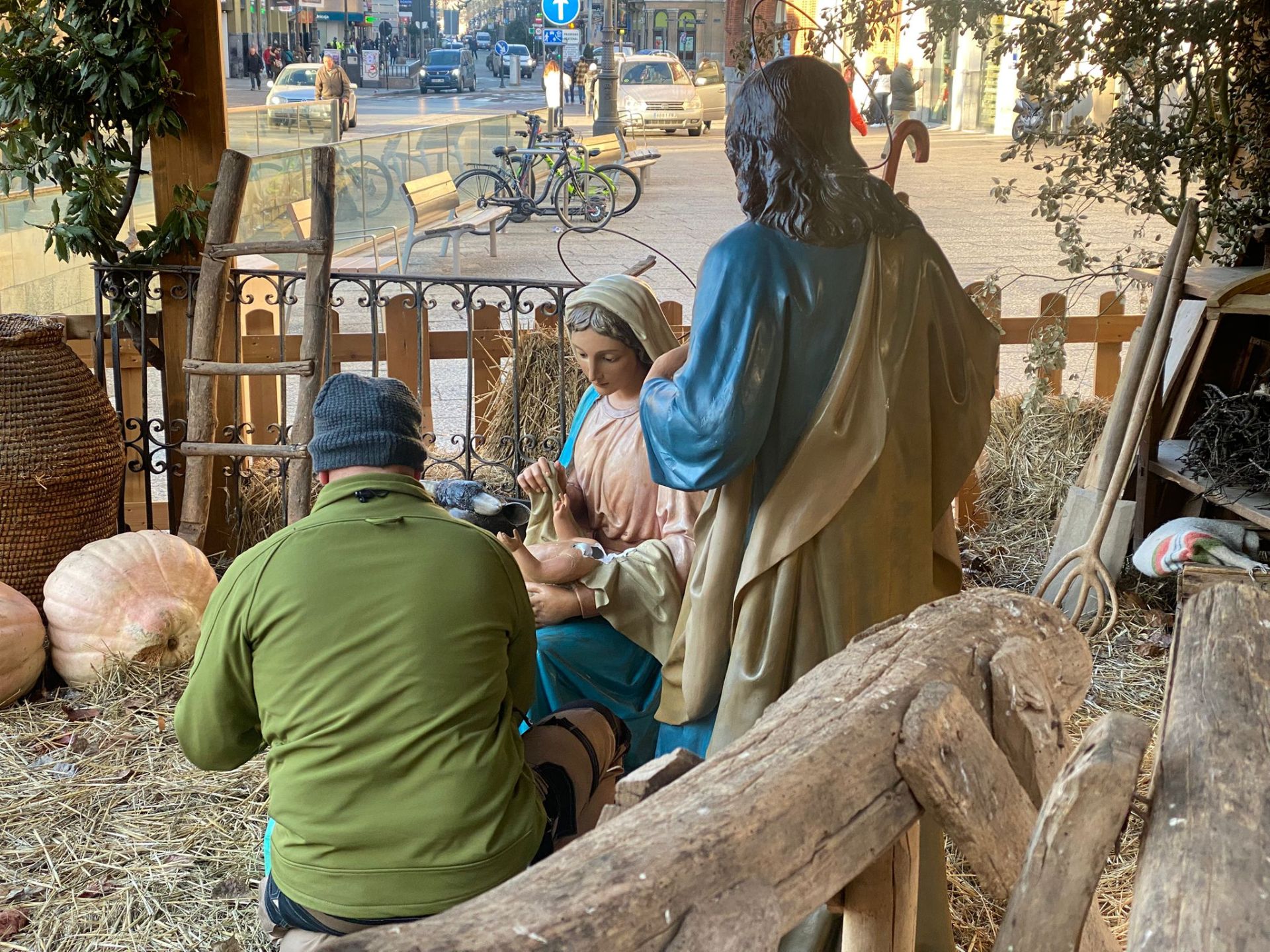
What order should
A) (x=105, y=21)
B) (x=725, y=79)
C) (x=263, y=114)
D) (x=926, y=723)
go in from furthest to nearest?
(x=725, y=79) < (x=263, y=114) < (x=105, y=21) < (x=926, y=723)

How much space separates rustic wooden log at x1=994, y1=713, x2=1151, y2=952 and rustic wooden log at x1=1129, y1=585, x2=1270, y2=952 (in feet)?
0.20

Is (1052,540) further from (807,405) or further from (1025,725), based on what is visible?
(1025,725)

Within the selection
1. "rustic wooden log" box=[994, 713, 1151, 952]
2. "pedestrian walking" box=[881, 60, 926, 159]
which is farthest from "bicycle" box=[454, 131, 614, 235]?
"rustic wooden log" box=[994, 713, 1151, 952]

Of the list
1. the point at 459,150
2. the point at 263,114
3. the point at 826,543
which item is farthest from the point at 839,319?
the point at 459,150

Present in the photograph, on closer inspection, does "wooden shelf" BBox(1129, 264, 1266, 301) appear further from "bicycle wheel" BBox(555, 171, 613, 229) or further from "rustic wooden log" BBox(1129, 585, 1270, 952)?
"bicycle wheel" BBox(555, 171, 613, 229)

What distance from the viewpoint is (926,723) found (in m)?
1.61

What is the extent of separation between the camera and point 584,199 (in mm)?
13328

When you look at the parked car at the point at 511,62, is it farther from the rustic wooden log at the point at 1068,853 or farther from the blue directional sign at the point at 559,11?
the rustic wooden log at the point at 1068,853

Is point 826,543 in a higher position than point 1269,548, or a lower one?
higher

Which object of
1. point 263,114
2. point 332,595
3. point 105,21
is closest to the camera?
point 332,595

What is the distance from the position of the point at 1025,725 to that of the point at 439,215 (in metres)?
11.0

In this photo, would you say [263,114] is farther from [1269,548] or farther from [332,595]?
[332,595]

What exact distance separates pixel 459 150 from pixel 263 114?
3.75m

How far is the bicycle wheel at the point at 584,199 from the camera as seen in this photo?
13.2m
